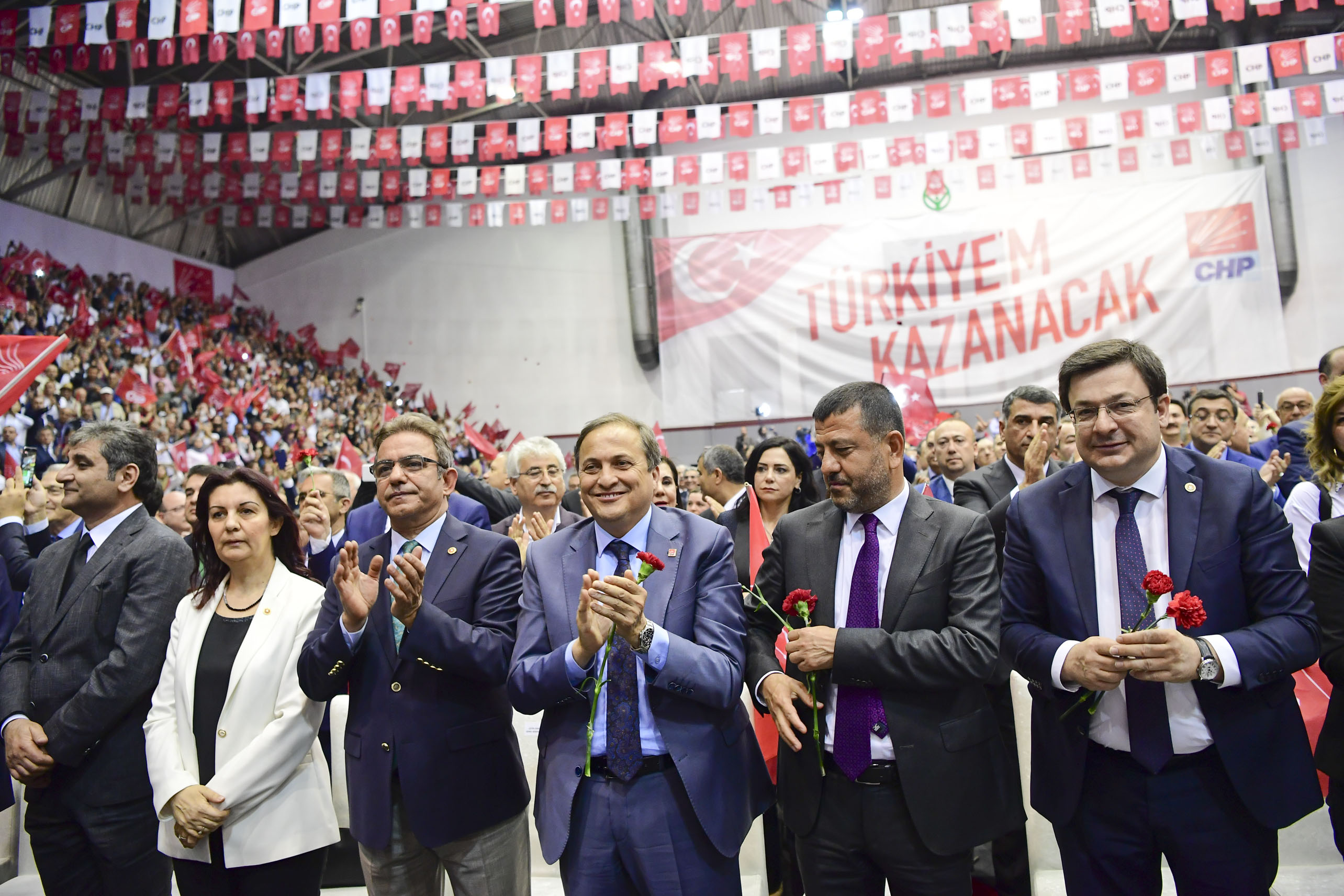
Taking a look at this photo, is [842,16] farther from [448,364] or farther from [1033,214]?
[448,364]

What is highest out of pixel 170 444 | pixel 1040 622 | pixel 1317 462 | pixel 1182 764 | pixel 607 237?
pixel 607 237

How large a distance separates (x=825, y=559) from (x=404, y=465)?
1.10m

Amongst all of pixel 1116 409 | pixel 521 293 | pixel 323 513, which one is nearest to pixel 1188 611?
pixel 1116 409

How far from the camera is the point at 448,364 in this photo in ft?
55.6

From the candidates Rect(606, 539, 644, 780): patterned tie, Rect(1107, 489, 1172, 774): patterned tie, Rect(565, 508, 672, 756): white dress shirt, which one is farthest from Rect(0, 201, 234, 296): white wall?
Rect(1107, 489, 1172, 774): patterned tie

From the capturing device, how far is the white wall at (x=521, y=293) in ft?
49.0

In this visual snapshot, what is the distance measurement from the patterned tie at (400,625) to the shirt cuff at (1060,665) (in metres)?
1.47

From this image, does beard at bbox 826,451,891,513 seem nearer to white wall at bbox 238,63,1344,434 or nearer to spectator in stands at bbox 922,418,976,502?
spectator in stands at bbox 922,418,976,502

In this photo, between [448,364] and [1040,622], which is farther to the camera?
[448,364]

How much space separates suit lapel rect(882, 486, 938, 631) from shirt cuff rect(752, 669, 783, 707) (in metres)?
0.26

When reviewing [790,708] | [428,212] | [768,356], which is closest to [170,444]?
[428,212]

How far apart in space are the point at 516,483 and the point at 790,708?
2.31 meters

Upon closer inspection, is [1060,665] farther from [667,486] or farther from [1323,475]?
[667,486]

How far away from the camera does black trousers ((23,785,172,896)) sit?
246 cm
